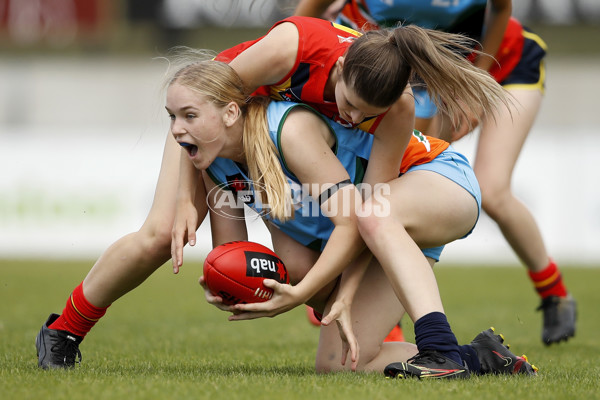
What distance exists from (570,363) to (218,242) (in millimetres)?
1690

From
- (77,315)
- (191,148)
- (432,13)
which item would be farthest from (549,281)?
(77,315)

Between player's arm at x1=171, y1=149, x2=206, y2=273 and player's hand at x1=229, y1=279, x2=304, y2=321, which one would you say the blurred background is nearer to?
player's arm at x1=171, y1=149, x2=206, y2=273

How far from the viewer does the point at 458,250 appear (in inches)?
504

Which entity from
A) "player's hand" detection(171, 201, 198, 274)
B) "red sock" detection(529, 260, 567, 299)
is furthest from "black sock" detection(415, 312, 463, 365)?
"red sock" detection(529, 260, 567, 299)

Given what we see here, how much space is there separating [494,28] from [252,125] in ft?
5.92

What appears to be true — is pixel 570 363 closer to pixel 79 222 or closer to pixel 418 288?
pixel 418 288

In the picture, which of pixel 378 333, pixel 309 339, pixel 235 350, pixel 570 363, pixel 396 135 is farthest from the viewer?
pixel 309 339

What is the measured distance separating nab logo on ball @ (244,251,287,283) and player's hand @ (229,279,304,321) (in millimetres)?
78

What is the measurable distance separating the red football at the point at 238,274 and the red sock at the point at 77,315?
600mm

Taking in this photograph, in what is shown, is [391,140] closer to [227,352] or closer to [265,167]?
[265,167]

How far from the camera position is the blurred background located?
1209cm

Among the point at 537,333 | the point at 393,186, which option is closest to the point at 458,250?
the point at 537,333

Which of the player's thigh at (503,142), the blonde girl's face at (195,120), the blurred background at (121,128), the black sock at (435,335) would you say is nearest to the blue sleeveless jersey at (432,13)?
the player's thigh at (503,142)

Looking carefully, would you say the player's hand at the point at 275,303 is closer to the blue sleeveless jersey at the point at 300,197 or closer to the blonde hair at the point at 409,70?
A: the blue sleeveless jersey at the point at 300,197
